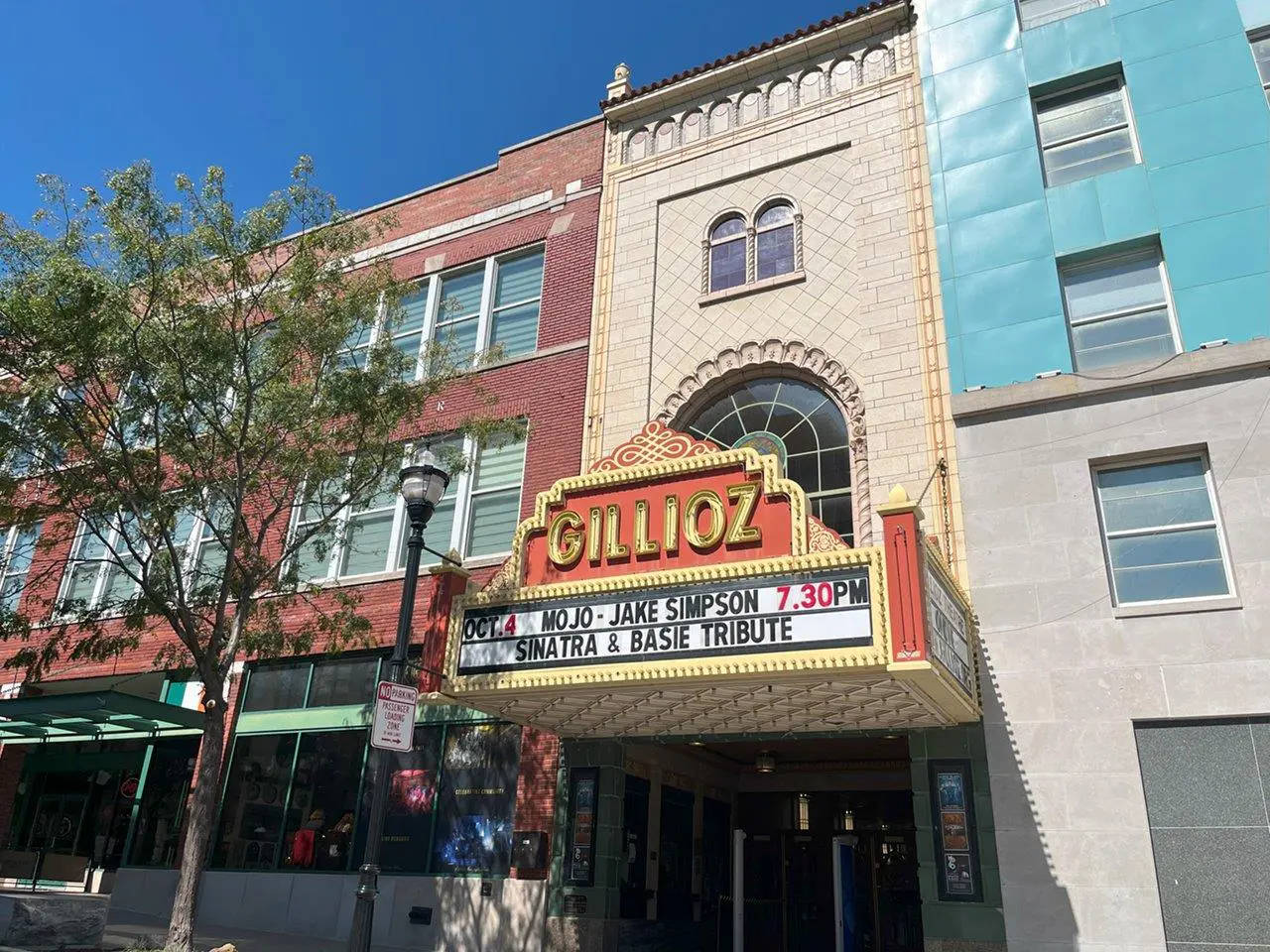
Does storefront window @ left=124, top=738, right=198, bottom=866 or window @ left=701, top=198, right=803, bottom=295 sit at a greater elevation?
window @ left=701, top=198, right=803, bottom=295

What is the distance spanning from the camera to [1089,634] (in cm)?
1215

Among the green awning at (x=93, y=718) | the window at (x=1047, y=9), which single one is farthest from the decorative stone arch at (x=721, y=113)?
the green awning at (x=93, y=718)

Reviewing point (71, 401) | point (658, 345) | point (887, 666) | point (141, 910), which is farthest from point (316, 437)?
point (141, 910)

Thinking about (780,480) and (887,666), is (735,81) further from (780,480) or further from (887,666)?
(887,666)

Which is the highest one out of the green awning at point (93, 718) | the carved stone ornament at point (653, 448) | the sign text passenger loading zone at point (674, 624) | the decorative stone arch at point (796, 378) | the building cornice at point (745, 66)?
the building cornice at point (745, 66)

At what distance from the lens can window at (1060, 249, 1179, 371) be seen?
44.5ft

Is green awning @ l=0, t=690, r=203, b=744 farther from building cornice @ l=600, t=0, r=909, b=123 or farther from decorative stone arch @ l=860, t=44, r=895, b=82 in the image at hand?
decorative stone arch @ l=860, t=44, r=895, b=82

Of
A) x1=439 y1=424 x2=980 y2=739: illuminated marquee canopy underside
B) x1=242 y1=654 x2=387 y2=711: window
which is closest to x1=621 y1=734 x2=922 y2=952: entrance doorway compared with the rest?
x1=439 y1=424 x2=980 y2=739: illuminated marquee canopy underside

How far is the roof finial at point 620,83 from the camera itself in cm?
2066

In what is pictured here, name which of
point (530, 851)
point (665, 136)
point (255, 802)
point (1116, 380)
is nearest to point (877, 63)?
point (665, 136)

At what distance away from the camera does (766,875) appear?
18.7 metres

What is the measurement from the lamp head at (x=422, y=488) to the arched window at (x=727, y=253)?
7.77 meters

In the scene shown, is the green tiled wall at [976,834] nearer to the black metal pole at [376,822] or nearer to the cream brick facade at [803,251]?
the cream brick facade at [803,251]

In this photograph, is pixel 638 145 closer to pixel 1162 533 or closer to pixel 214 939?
pixel 1162 533
